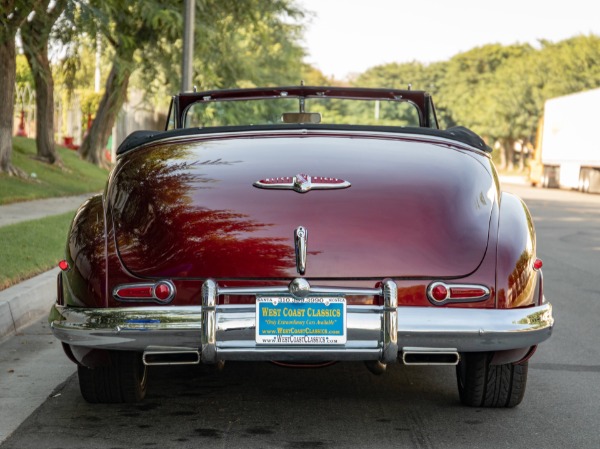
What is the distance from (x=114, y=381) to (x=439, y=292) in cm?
161

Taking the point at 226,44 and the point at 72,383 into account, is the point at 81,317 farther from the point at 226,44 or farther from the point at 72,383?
the point at 226,44

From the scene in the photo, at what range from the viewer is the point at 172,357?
494 centimetres

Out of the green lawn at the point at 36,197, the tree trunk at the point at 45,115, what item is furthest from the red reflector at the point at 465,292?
the tree trunk at the point at 45,115

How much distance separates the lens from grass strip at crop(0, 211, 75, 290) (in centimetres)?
966

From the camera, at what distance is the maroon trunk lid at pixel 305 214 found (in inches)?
194

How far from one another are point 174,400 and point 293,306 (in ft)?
4.10

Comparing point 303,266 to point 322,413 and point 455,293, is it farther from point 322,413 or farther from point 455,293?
point 322,413

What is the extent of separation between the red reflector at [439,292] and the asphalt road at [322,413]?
24.2 inches

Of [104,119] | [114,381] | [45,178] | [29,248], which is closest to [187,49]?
[45,178]

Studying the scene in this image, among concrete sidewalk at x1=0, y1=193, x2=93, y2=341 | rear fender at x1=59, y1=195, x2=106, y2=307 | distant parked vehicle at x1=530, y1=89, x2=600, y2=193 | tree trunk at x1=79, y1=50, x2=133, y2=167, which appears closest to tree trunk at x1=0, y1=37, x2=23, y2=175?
tree trunk at x1=79, y1=50, x2=133, y2=167

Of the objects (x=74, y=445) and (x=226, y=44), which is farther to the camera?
(x=226, y=44)

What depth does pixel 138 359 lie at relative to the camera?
5.49 meters

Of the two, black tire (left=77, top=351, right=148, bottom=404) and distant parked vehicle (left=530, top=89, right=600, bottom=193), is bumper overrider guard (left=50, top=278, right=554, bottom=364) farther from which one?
distant parked vehicle (left=530, top=89, right=600, bottom=193)

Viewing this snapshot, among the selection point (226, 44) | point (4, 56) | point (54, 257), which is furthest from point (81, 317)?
point (226, 44)
